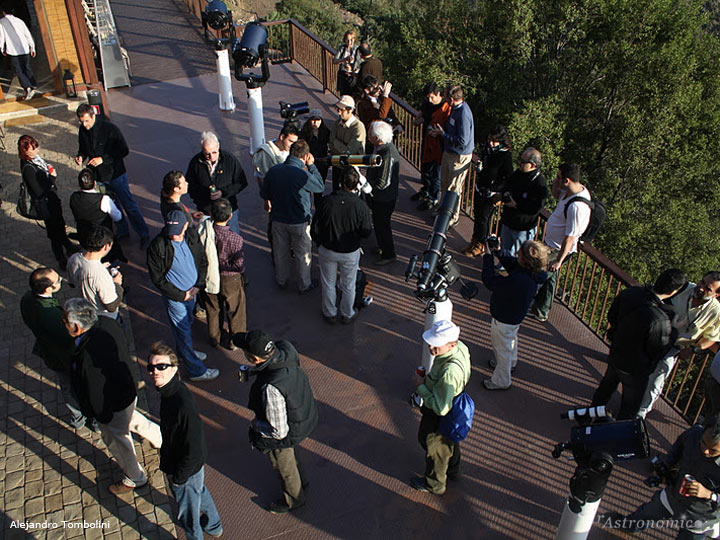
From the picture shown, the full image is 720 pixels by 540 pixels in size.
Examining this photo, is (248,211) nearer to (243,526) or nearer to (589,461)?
(243,526)

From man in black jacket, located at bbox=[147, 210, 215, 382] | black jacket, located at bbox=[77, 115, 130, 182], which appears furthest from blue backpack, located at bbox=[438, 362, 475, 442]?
black jacket, located at bbox=[77, 115, 130, 182]

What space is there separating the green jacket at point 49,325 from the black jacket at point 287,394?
1680 millimetres

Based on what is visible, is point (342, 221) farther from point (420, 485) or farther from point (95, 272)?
point (420, 485)

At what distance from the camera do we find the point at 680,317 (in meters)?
5.02

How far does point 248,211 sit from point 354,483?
440cm

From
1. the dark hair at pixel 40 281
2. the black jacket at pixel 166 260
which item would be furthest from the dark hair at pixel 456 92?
the dark hair at pixel 40 281

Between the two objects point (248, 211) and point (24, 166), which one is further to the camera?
point (248, 211)

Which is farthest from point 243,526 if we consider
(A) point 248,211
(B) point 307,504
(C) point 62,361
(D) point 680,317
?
(A) point 248,211

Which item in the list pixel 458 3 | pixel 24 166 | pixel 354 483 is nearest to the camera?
pixel 354 483

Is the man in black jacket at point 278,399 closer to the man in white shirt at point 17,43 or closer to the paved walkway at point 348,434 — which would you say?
the paved walkway at point 348,434

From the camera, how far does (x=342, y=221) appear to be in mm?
5785

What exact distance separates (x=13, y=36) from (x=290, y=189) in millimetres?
7523

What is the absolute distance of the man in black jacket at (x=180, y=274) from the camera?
17.0 ft

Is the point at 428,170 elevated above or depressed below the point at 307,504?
above
